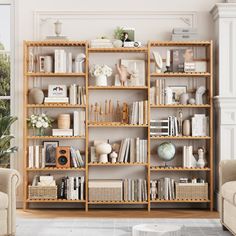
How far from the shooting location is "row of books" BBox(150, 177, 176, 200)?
24.2ft

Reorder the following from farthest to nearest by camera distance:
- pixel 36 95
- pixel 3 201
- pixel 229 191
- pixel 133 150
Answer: pixel 133 150 < pixel 36 95 < pixel 229 191 < pixel 3 201

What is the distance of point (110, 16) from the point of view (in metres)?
7.57

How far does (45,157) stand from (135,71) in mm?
1470

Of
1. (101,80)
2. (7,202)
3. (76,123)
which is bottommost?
(7,202)

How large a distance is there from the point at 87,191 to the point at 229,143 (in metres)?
1.74

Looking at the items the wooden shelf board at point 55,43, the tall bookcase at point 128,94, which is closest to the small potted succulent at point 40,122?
the tall bookcase at point 128,94

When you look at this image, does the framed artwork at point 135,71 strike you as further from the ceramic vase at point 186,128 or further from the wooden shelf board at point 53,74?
the ceramic vase at point 186,128

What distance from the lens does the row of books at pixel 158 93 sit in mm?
7367

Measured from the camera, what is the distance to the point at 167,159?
7355 millimetres

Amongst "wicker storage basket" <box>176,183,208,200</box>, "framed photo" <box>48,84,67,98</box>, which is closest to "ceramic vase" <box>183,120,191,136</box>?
"wicker storage basket" <box>176,183,208,200</box>

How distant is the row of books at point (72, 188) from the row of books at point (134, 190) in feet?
1.66

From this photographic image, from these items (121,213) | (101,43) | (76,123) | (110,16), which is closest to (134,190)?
(121,213)

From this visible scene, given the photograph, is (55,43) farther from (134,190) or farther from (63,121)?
(134,190)

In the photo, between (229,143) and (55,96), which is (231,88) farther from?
(55,96)
